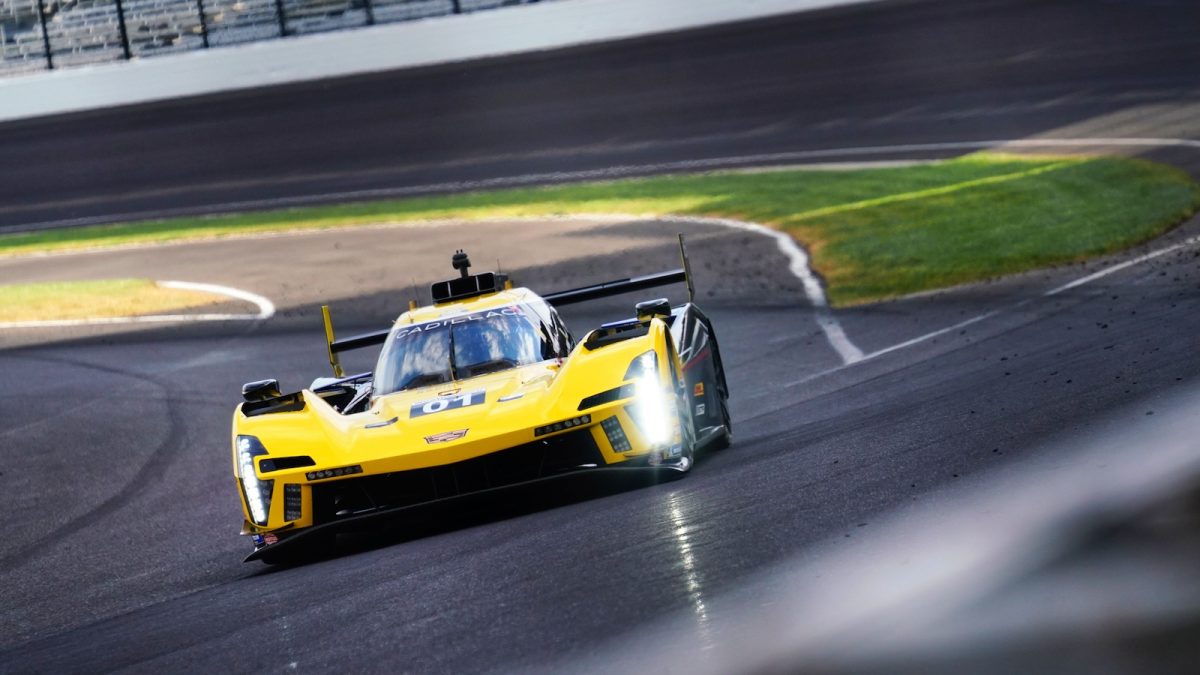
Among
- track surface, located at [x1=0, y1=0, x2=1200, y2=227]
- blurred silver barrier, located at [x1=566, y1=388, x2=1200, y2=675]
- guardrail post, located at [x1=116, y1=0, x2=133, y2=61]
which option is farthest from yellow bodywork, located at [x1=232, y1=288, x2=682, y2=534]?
guardrail post, located at [x1=116, y1=0, x2=133, y2=61]

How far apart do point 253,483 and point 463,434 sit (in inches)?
46.1

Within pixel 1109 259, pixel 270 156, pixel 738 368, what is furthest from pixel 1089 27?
pixel 738 368

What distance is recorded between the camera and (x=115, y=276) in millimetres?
25438

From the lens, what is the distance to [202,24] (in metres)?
36.7

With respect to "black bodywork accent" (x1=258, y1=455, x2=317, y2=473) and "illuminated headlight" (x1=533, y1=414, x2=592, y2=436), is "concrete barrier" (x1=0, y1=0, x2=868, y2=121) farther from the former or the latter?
"illuminated headlight" (x1=533, y1=414, x2=592, y2=436)

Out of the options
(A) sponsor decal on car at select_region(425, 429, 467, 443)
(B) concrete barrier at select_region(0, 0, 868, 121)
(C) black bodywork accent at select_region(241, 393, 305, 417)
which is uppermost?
(B) concrete barrier at select_region(0, 0, 868, 121)

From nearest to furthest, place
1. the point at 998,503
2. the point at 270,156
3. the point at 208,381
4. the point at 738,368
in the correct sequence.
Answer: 1. the point at 998,503
2. the point at 738,368
3. the point at 208,381
4. the point at 270,156

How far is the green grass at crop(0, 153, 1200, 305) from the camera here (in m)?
18.2

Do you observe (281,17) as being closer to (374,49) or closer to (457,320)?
(374,49)

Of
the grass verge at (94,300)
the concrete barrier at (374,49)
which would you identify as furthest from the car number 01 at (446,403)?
the concrete barrier at (374,49)

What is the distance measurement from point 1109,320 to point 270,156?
25.9 meters

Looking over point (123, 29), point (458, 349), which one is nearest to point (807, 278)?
point (458, 349)

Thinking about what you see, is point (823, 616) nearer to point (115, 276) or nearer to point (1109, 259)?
point (1109, 259)

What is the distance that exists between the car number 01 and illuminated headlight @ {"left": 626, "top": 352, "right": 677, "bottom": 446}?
2.74 feet
